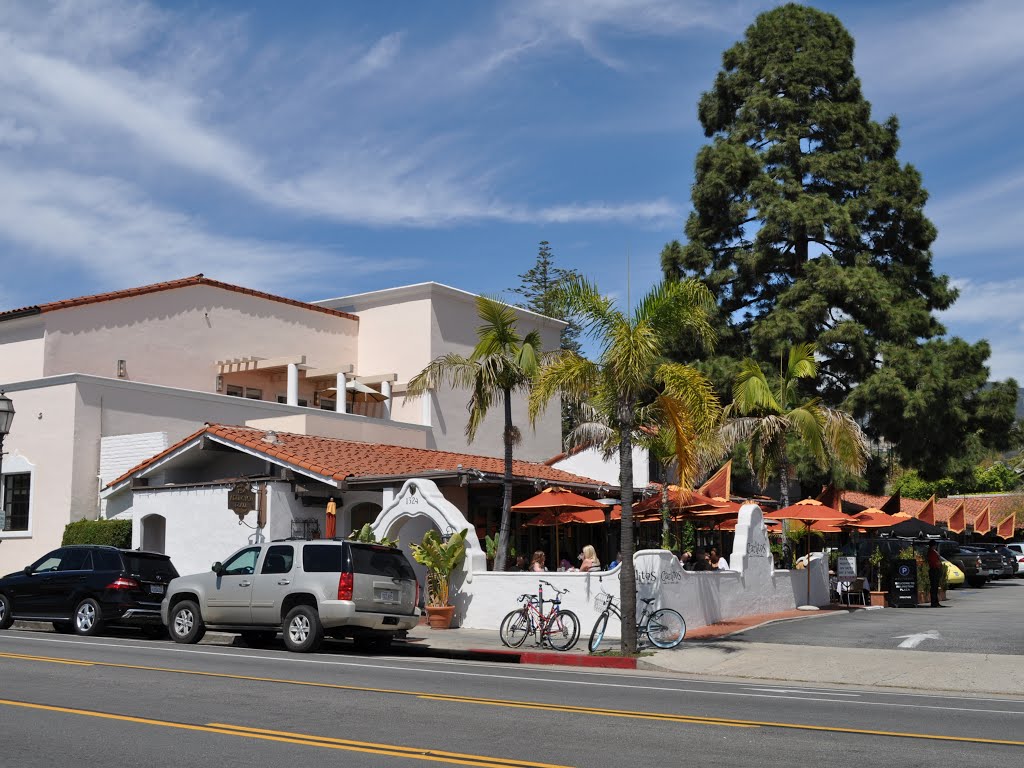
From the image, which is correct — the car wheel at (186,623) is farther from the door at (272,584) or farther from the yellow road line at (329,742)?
the yellow road line at (329,742)

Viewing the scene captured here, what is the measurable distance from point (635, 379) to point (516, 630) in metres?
4.97

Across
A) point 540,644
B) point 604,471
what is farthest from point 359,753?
point 604,471

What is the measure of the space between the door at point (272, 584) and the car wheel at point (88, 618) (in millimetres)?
3820

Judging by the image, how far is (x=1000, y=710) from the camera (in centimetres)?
1227

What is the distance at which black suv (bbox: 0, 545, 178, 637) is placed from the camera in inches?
775

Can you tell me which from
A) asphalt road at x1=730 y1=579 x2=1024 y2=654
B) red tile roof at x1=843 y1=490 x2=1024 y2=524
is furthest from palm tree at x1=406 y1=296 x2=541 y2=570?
red tile roof at x1=843 y1=490 x2=1024 y2=524

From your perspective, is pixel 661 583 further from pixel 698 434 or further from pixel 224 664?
pixel 224 664

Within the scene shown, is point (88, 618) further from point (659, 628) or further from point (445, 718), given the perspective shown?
point (445, 718)

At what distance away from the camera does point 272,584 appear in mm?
17688

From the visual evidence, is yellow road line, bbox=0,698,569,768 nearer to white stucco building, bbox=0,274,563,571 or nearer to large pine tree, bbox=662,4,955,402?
white stucco building, bbox=0,274,563,571

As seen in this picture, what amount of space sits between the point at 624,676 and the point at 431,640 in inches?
207

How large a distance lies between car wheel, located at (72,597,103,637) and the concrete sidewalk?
5706 mm

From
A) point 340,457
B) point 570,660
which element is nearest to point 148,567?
point 340,457

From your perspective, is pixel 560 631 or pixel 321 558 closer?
pixel 321 558
